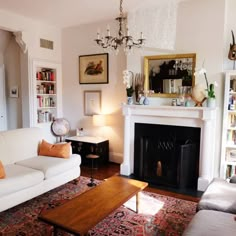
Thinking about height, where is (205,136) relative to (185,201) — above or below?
above

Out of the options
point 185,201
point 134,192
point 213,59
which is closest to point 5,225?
point 134,192

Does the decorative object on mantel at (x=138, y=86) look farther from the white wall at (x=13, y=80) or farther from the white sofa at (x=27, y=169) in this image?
the white wall at (x=13, y=80)

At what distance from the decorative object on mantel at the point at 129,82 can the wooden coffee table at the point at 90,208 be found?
1.71 meters

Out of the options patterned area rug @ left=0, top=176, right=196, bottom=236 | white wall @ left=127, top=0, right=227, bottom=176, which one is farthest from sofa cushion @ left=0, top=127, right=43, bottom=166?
white wall @ left=127, top=0, right=227, bottom=176

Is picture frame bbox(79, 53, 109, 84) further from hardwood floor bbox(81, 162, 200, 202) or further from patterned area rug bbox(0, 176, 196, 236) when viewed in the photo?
patterned area rug bbox(0, 176, 196, 236)

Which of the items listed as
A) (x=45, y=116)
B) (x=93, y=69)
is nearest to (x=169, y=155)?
(x=93, y=69)

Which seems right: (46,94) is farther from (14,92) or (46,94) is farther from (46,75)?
(14,92)

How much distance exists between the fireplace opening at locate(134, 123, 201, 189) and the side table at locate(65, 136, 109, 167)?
866 millimetres

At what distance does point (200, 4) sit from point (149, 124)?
2.05 meters

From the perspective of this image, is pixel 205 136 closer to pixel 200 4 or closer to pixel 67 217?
pixel 200 4

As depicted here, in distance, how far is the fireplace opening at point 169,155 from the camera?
3.79 meters

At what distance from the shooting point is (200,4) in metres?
3.73

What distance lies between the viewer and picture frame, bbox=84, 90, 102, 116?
202 inches

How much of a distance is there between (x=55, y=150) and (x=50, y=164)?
404 millimetres
